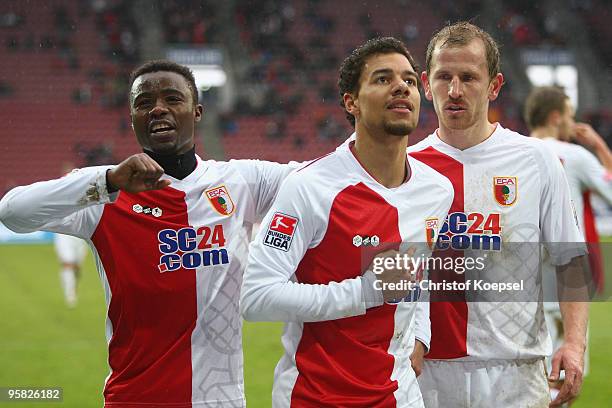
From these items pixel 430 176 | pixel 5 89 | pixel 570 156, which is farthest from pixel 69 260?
pixel 430 176

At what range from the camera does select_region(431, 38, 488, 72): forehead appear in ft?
9.37

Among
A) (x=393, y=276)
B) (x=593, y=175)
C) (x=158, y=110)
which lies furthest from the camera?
(x=593, y=175)

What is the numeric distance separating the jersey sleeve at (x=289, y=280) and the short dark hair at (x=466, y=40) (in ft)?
2.74

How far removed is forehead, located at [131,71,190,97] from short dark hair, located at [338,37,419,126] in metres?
0.58

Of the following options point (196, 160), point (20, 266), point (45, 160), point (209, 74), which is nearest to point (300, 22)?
point (209, 74)

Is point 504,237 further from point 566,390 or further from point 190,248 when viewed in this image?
point 190,248

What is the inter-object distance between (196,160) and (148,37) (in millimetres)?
13690

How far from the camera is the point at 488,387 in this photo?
9.55 ft

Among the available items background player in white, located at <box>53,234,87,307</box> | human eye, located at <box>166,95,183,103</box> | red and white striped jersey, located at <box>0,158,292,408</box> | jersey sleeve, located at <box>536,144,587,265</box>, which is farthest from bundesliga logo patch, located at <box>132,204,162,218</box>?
background player in white, located at <box>53,234,87,307</box>

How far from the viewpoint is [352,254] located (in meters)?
2.45

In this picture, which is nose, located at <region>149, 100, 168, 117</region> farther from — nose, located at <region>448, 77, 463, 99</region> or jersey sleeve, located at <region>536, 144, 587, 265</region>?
jersey sleeve, located at <region>536, 144, 587, 265</region>

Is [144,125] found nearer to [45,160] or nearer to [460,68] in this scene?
[460,68]

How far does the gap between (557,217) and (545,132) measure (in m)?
2.73

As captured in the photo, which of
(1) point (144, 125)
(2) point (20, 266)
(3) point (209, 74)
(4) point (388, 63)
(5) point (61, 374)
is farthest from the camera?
(3) point (209, 74)
